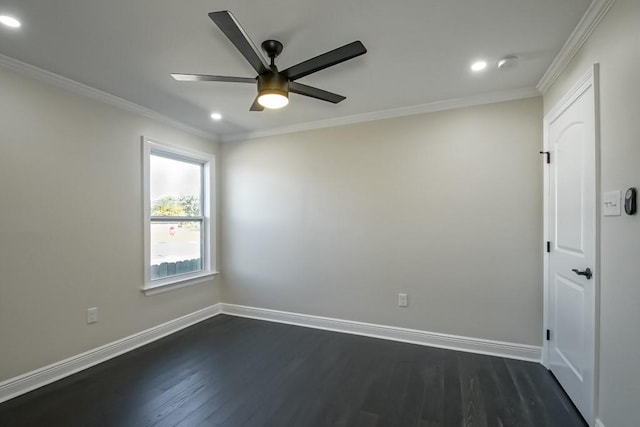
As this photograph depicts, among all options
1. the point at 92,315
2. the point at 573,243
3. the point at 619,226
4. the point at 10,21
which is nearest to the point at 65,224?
the point at 92,315

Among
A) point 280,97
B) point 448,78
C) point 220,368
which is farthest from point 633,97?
point 220,368

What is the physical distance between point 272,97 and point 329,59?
46 cm

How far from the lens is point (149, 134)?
130 inches

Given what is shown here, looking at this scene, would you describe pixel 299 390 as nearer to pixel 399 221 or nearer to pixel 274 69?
pixel 399 221

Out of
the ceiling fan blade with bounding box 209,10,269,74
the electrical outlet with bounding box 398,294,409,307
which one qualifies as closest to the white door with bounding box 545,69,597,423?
the electrical outlet with bounding box 398,294,409,307

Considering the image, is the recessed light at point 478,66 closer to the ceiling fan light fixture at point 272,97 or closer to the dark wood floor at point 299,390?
the ceiling fan light fixture at point 272,97

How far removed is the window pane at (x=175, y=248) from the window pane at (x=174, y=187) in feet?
0.55

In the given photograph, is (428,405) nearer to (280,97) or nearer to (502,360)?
(502,360)

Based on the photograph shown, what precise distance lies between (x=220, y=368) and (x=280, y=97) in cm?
234

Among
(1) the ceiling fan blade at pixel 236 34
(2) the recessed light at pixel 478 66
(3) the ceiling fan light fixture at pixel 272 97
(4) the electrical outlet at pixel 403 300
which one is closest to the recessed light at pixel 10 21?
(1) the ceiling fan blade at pixel 236 34

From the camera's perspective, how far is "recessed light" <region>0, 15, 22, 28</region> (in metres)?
1.78

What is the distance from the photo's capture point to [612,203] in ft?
5.35

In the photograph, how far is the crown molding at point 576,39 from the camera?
5.50 ft

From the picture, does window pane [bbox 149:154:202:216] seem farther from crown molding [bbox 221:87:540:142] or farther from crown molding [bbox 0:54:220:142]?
crown molding [bbox 221:87:540:142]
